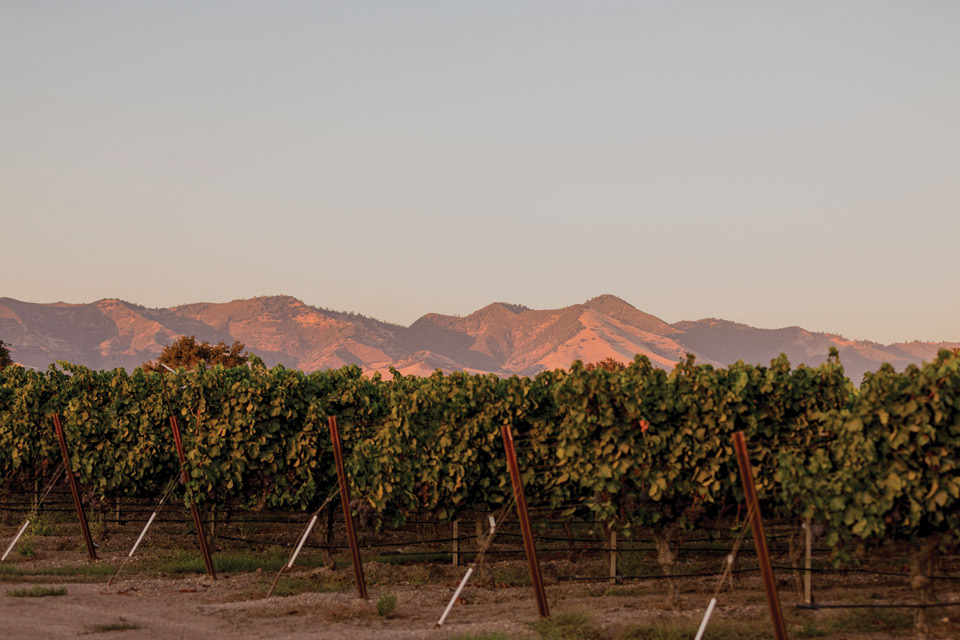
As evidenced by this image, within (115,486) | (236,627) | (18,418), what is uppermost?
(18,418)

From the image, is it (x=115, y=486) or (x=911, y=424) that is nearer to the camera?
(x=911, y=424)

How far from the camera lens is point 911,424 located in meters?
9.96

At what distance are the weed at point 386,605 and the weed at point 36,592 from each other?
16.8 ft

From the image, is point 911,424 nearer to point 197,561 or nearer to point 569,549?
point 569,549

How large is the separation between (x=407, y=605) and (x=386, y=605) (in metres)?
0.72

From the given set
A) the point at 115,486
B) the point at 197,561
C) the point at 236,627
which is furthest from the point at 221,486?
the point at 236,627

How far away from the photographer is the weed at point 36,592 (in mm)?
13305

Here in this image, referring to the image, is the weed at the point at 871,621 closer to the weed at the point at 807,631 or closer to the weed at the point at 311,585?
the weed at the point at 807,631

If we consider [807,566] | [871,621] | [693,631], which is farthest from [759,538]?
[807,566]

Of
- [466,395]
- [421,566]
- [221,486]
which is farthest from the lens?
[221,486]

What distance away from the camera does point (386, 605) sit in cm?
1203

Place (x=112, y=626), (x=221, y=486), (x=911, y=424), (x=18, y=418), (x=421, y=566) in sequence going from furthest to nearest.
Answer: (x=18, y=418)
(x=221, y=486)
(x=421, y=566)
(x=112, y=626)
(x=911, y=424)

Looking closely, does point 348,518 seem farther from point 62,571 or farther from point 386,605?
point 62,571

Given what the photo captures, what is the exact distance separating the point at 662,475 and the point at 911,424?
348 cm
